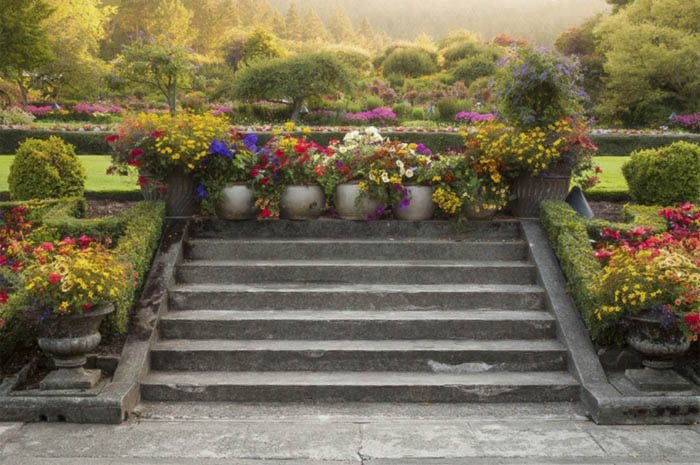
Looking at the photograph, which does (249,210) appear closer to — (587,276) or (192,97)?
(587,276)

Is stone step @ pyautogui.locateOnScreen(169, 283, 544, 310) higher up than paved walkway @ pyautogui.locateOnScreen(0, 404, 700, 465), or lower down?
higher up

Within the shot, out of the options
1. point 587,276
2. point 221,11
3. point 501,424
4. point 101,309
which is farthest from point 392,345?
point 221,11

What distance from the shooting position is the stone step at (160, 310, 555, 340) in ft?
16.2

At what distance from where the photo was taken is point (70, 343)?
412 centimetres

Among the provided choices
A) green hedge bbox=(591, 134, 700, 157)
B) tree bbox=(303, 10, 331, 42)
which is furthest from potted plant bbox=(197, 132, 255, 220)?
tree bbox=(303, 10, 331, 42)

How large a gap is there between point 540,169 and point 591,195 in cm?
223

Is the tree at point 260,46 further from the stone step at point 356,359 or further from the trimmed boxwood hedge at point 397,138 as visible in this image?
the stone step at point 356,359

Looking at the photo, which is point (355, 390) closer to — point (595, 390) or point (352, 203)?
point (595, 390)

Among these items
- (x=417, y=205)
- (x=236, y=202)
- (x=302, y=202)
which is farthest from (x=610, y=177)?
(x=236, y=202)

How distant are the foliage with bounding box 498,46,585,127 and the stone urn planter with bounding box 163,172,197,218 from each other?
3.39m

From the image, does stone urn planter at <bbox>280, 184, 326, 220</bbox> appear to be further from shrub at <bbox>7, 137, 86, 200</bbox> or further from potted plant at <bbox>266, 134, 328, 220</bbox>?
shrub at <bbox>7, 137, 86, 200</bbox>

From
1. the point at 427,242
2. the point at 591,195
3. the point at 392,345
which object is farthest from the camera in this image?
the point at 591,195

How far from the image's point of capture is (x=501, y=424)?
4035 mm

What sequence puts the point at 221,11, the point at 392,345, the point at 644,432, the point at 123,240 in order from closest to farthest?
1. the point at 644,432
2. the point at 392,345
3. the point at 123,240
4. the point at 221,11
